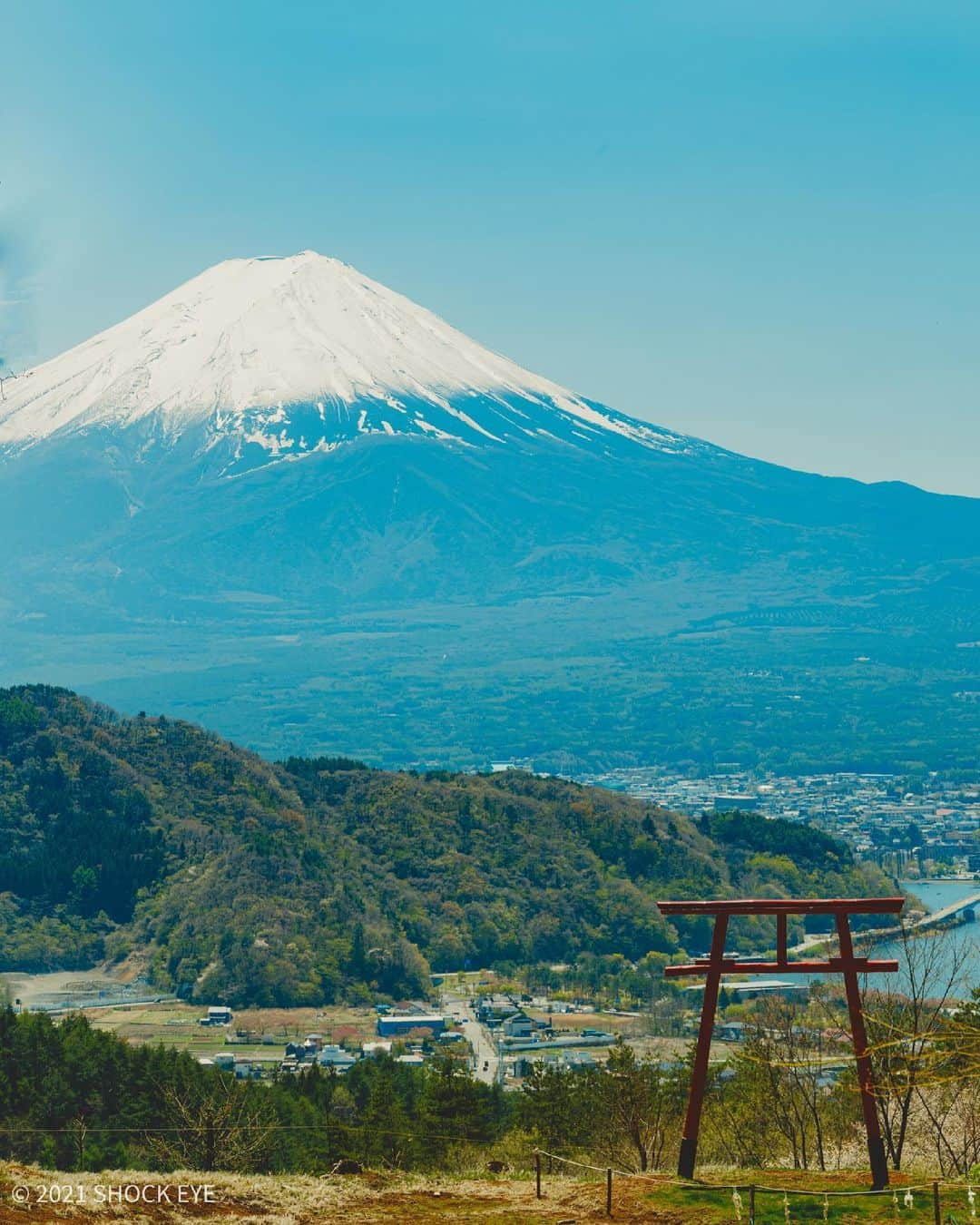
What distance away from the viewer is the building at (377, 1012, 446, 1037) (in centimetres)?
5175

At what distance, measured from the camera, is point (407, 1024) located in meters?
52.8

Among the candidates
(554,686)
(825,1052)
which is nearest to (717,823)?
(825,1052)

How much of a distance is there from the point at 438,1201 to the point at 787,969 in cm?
377

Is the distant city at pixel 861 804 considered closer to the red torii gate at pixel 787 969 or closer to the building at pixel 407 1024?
the building at pixel 407 1024

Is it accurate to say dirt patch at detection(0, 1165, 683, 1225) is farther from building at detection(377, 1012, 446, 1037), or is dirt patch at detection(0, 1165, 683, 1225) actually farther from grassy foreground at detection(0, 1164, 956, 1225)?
building at detection(377, 1012, 446, 1037)

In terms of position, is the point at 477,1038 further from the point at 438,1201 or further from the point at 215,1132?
the point at 438,1201

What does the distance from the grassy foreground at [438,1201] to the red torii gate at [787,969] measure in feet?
1.47

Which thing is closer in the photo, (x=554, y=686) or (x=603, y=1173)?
(x=603, y=1173)

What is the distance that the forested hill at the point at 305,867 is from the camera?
5984cm

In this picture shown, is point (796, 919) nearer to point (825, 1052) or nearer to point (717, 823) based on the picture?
point (717, 823)

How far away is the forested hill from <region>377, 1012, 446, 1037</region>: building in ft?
11.6

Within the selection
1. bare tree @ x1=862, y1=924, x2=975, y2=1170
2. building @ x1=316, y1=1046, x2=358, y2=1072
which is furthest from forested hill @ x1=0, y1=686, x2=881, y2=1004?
bare tree @ x1=862, y1=924, x2=975, y2=1170

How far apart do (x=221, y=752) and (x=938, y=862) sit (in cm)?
4515

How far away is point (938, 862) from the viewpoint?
338ft
